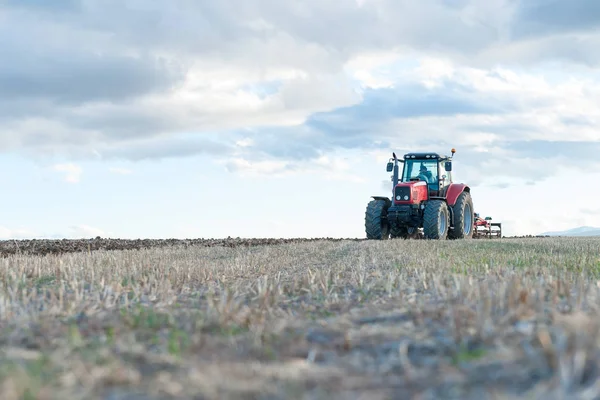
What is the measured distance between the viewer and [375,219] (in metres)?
21.4

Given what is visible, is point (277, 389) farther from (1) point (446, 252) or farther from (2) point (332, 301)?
(1) point (446, 252)

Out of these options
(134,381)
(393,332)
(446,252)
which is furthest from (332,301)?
(446,252)

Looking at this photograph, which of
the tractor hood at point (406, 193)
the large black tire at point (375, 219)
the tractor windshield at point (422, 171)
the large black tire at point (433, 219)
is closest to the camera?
the large black tire at point (433, 219)

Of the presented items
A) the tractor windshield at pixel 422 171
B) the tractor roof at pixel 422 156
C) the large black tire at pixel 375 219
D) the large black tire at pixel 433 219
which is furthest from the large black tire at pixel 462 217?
the large black tire at pixel 375 219

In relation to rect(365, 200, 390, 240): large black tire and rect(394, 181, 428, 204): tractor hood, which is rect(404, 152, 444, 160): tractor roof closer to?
rect(394, 181, 428, 204): tractor hood

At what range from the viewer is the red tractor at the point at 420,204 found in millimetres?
20703

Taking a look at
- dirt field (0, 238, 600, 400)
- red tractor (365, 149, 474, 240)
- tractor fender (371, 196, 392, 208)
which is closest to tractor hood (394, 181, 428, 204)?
red tractor (365, 149, 474, 240)

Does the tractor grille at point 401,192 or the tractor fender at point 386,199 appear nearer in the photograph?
the tractor grille at point 401,192

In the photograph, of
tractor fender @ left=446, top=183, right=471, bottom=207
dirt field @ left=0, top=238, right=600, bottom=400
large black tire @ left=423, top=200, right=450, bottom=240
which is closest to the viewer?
dirt field @ left=0, top=238, right=600, bottom=400

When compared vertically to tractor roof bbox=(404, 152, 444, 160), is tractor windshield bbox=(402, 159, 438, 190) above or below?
below

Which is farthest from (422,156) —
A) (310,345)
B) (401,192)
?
(310,345)

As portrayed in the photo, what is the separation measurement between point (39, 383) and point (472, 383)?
2.10 meters

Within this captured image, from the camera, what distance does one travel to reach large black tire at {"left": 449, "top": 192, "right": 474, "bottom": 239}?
74.2 ft

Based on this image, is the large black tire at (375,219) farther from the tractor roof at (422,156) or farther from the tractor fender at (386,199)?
the tractor roof at (422,156)
